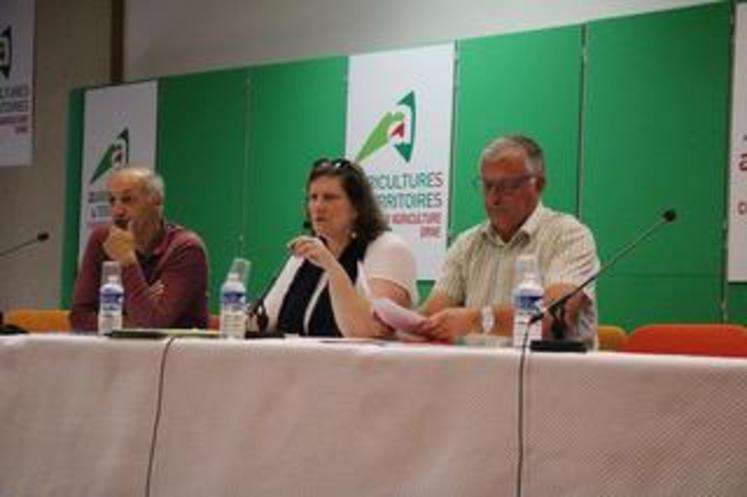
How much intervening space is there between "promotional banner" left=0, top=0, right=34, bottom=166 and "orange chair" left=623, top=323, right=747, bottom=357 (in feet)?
14.5

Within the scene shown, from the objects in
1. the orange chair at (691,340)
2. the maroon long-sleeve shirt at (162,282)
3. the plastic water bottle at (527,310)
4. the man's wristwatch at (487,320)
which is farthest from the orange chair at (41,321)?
the plastic water bottle at (527,310)

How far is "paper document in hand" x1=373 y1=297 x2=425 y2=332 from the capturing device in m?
2.42

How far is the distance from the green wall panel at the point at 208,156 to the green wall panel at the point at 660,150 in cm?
175

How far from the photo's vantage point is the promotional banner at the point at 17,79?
6.39 metres

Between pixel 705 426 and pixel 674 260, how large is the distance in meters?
2.18

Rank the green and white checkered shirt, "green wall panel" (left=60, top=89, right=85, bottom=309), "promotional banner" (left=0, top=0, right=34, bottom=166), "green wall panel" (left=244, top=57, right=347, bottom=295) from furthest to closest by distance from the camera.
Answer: "promotional banner" (left=0, top=0, right=34, bottom=166) → "green wall panel" (left=60, top=89, right=85, bottom=309) → "green wall panel" (left=244, top=57, right=347, bottom=295) → the green and white checkered shirt

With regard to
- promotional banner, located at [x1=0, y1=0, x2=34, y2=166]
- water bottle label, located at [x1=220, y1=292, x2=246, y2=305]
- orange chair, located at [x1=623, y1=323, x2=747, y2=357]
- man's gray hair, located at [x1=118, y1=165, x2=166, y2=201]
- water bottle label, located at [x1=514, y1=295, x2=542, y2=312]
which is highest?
promotional banner, located at [x1=0, y1=0, x2=34, y2=166]

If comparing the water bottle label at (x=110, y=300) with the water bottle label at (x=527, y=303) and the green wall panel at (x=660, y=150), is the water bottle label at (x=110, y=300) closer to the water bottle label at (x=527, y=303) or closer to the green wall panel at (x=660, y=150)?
the water bottle label at (x=527, y=303)

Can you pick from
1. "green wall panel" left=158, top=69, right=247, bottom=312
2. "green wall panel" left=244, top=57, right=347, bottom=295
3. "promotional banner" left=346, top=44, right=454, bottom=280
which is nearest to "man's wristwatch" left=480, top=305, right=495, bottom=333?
"promotional banner" left=346, top=44, right=454, bottom=280

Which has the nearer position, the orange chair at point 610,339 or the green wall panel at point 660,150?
the orange chair at point 610,339

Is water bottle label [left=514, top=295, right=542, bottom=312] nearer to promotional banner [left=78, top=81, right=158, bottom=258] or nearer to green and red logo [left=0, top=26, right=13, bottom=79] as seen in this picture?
promotional banner [left=78, top=81, right=158, bottom=258]

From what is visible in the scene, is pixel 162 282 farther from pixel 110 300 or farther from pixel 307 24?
pixel 307 24

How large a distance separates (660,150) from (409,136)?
3.49 ft

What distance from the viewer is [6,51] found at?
649 centimetres
